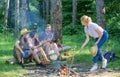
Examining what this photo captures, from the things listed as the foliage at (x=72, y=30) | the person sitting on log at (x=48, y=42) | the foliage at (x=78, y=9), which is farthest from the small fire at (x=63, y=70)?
the foliage at (x=78, y=9)

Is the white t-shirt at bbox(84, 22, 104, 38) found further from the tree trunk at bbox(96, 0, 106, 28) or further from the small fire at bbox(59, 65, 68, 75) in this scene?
the tree trunk at bbox(96, 0, 106, 28)

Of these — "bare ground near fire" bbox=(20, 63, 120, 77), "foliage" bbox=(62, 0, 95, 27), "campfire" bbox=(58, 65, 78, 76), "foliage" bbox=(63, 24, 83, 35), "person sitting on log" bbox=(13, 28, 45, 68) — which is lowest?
"foliage" bbox=(63, 24, 83, 35)

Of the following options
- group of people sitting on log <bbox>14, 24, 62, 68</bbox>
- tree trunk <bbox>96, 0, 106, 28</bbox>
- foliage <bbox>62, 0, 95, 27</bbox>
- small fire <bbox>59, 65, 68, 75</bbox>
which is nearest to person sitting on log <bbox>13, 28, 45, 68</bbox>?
group of people sitting on log <bbox>14, 24, 62, 68</bbox>

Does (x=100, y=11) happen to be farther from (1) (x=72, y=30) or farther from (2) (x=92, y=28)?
(1) (x=72, y=30)

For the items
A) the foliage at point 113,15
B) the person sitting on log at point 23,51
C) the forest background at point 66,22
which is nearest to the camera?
the person sitting on log at point 23,51

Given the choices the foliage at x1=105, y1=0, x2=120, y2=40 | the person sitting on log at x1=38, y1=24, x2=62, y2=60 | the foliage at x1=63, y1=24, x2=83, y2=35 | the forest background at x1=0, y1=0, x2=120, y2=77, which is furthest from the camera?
the foliage at x1=63, y1=24, x2=83, y2=35

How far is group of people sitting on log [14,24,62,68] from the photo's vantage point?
11.5m

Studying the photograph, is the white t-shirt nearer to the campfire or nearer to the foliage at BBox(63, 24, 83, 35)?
the campfire

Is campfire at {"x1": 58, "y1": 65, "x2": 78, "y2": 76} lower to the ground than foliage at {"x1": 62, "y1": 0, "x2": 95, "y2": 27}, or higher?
lower

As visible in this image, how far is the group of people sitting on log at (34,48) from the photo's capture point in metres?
11.5

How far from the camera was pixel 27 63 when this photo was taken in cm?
1199

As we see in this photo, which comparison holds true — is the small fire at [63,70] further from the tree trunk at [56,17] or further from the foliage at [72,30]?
the foliage at [72,30]

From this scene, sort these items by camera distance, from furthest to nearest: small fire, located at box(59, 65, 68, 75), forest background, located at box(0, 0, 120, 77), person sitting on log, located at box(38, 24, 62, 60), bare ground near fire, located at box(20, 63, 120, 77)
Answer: forest background, located at box(0, 0, 120, 77) → person sitting on log, located at box(38, 24, 62, 60) → small fire, located at box(59, 65, 68, 75) → bare ground near fire, located at box(20, 63, 120, 77)

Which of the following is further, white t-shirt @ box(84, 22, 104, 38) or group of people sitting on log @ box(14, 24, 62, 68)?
group of people sitting on log @ box(14, 24, 62, 68)
